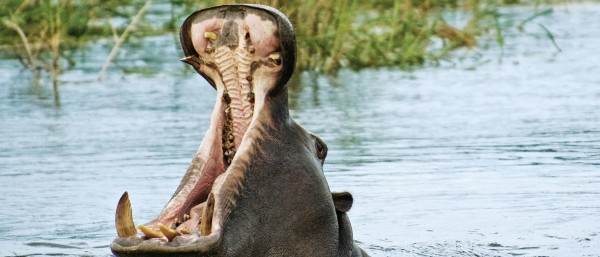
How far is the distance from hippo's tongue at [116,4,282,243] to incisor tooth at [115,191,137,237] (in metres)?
0.11

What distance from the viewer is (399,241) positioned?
530 centimetres

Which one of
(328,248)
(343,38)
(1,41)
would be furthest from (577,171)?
(1,41)

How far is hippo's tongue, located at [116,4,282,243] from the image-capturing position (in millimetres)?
3549

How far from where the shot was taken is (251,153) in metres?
3.54

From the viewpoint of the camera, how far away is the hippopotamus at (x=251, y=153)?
11.5ft

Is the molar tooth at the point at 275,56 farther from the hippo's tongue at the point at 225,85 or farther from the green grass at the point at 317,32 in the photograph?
the green grass at the point at 317,32

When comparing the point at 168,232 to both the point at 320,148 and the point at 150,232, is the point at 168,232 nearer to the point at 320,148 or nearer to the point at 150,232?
the point at 150,232

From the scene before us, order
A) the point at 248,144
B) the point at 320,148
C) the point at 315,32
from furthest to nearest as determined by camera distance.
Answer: the point at 315,32 → the point at 320,148 → the point at 248,144

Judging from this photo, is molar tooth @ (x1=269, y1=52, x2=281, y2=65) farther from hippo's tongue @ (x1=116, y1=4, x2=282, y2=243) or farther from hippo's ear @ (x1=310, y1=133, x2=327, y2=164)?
hippo's ear @ (x1=310, y1=133, x2=327, y2=164)

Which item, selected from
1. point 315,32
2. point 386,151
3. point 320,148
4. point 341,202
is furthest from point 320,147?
point 315,32

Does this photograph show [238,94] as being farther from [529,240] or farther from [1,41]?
[1,41]

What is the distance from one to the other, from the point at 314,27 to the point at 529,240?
581cm

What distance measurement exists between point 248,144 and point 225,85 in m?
0.19

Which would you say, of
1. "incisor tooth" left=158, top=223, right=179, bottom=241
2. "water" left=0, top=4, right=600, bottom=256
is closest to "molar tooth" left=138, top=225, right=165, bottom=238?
"incisor tooth" left=158, top=223, right=179, bottom=241
